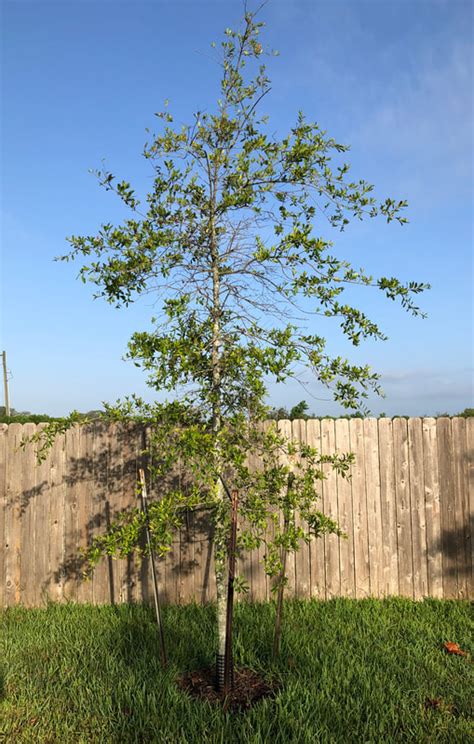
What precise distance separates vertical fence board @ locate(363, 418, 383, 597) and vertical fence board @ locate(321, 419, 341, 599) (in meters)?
0.40

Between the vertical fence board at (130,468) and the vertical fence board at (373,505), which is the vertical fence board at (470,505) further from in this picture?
the vertical fence board at (130,468)

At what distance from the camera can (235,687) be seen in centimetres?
467

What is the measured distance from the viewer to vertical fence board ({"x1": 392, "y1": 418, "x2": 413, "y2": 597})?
7.46m

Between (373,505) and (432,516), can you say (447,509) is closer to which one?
(432,516)

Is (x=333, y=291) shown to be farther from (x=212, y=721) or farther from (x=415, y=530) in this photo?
(x=415, y=530)

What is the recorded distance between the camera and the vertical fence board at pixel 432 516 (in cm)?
752

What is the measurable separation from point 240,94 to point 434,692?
4.65 m

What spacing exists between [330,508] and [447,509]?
4.73 feet

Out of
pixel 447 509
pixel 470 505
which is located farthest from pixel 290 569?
pixel 470 505

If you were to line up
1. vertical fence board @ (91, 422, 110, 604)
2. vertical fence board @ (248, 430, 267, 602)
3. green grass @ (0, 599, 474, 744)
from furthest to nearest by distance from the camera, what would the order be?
vertical fence board @ (91, 422, 110, 604) < vertical fence board @ (248, 430, 267, 602) < green grass @ (0, 599, 474, 744)

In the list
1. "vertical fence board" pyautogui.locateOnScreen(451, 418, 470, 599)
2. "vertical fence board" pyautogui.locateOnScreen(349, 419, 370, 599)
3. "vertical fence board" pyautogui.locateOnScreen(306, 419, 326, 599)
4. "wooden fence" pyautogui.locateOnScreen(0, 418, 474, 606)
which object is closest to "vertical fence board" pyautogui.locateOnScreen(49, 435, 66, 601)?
"wooden fence" pyautogui.locateOnScreen(0, 418, 474, 606)

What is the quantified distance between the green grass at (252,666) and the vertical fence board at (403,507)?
55 cm

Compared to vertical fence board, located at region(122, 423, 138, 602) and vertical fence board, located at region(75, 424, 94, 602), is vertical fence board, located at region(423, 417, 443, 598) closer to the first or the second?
vertical fence board, located at region(122, 423, 138, 602)

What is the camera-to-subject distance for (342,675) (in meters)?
4.82
